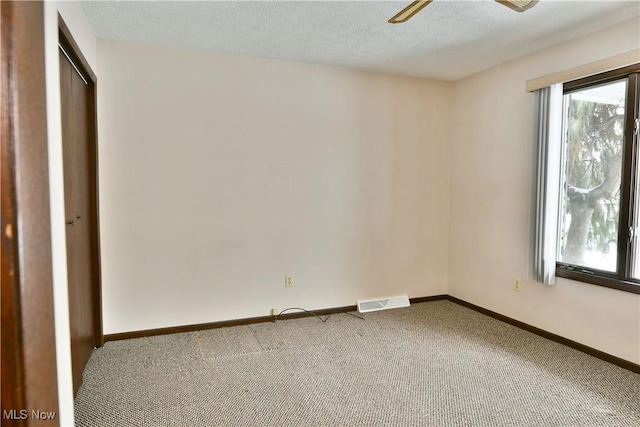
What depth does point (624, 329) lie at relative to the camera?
2.71 m

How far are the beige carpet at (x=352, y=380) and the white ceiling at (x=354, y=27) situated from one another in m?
2.43

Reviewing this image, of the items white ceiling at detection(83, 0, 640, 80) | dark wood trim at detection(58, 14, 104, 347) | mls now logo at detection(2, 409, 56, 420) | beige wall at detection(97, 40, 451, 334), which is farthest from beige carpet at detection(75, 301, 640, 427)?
white ceiling at detection(83, 0, 640, 80)

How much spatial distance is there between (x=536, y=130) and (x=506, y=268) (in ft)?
4.27

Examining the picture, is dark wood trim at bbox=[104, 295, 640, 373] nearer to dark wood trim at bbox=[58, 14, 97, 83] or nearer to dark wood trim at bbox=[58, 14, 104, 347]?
dark wood trim at bbox=[58, 14, 104, 347]

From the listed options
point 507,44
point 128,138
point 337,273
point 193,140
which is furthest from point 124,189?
point 507,44

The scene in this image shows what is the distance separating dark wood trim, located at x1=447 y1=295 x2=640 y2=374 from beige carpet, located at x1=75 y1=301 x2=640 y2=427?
6 centimetres

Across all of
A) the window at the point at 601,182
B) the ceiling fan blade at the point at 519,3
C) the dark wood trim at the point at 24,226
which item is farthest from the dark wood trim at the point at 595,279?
the dark wood trim at the point at 24,226

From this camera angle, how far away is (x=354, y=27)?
2.80 metres

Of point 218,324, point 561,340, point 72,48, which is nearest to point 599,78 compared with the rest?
point 561,340

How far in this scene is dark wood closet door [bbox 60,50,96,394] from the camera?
218 cm

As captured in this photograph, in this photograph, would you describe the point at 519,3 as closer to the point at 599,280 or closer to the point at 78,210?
the point at 599,280

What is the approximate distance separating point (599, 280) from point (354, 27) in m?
2.63

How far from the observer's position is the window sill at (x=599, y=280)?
266 centimetres

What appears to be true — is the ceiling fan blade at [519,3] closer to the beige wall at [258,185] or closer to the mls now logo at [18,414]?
the beige wall at [258,185]
